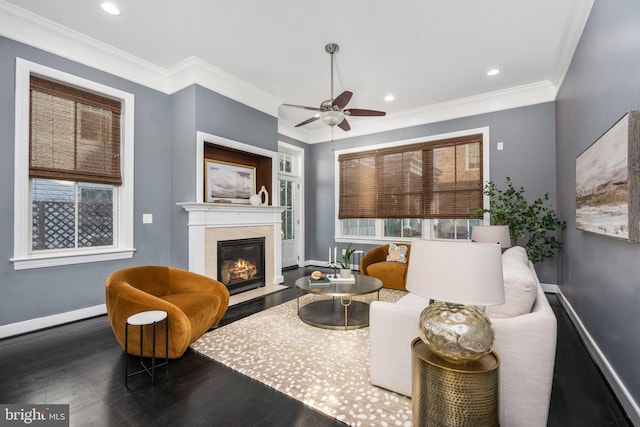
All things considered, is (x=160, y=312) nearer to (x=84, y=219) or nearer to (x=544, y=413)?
(x=84, y=219)

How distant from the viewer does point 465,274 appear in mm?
1239

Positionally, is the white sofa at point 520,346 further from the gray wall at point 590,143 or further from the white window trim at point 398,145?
the white window trim at point 398,145

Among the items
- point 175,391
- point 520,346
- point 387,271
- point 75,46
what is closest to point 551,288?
point 387,271

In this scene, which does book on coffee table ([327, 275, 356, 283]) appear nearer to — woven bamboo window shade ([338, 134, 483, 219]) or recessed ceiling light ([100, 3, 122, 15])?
woven bamboo window shade ([338, 134, 483, 219])

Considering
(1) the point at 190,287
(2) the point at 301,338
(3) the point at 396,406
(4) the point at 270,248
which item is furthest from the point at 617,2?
(4) the point at 270,248

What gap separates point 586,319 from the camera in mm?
2727

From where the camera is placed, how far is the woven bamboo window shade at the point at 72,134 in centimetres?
300

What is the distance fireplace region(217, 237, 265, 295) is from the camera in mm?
4160

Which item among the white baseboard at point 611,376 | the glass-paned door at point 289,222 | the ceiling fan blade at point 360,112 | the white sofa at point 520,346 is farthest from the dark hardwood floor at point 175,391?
the glass-paned door at point 289,222

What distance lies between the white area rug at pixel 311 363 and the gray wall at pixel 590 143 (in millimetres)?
1537

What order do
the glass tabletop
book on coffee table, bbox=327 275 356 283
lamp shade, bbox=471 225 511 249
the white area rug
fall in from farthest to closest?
lamp shade, bbox=471 225 511 249, book on coffee table, bbox=327 275 356 283, the glass tabletop, the white area rug

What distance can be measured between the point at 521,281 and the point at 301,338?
6.24 feet

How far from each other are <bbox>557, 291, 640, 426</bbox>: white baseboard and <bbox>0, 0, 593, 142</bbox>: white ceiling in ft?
9.81

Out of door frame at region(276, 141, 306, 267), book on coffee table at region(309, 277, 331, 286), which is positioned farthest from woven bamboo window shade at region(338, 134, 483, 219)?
book on coffee table at region(309, 277, 331, 286)
